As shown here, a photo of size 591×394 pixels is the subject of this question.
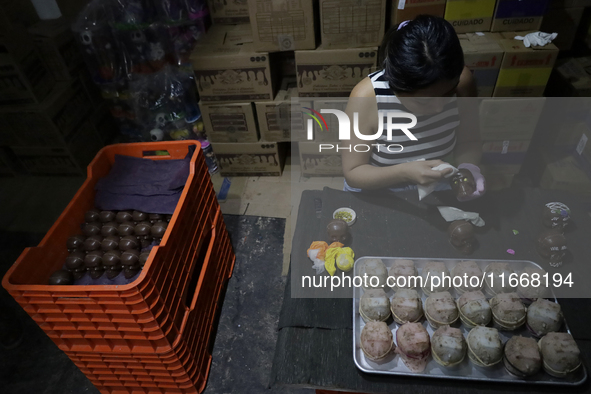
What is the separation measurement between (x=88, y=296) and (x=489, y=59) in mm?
2142

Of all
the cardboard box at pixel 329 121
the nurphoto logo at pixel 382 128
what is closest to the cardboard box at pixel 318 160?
the cardboard box at pixel 329 121

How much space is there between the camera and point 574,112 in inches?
91.6

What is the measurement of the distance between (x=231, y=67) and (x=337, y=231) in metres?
1.40

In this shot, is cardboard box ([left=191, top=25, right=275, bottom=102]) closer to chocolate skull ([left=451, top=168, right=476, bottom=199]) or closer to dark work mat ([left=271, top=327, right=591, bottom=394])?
chocolate skull ([left=451, top=168, right=476, bottom=199])

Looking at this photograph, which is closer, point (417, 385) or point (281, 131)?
point (417, 385)

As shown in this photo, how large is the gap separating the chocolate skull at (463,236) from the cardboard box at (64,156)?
257 cm

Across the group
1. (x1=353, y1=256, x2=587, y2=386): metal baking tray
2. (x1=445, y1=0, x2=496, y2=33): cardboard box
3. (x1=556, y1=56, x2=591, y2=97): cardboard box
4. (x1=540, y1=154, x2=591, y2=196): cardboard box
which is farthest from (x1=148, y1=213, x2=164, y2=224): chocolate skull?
(x1=556, y1=56, x2=591, y2=97): cardboard box

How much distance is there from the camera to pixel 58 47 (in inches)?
102

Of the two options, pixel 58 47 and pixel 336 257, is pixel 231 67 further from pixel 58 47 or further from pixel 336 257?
pixel 336 257

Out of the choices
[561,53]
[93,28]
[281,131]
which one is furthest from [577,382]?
[93,28]

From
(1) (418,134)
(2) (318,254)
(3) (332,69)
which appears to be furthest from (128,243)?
(3) (332,69)

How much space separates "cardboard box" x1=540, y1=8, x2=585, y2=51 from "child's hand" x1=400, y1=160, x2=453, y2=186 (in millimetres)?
1589

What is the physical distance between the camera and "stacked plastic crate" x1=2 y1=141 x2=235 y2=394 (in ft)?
4.15

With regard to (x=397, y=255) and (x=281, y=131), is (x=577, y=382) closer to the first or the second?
(x=397, y=255)
